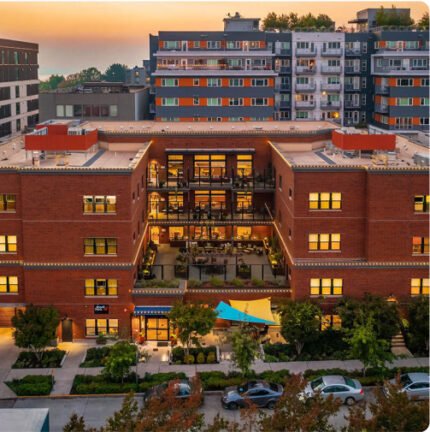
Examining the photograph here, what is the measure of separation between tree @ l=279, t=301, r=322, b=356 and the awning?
354 inches

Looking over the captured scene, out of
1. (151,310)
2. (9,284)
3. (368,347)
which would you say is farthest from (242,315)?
(9,284)

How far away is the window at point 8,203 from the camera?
Answer: 165 ft

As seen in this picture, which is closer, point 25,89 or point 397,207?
point 397,207

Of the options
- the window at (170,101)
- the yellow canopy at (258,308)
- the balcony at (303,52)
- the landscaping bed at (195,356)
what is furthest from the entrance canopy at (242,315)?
the balcony at (303,52)

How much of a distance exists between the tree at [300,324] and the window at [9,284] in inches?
810

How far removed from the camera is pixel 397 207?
48.8 m

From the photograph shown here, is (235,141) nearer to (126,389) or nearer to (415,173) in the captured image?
(415,173)

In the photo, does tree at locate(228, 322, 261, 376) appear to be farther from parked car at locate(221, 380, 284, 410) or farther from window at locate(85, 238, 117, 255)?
window at locate(85, 238, 117, 255)

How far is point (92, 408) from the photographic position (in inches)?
1606

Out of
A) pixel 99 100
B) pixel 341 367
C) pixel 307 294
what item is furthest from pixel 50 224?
pixel 99 100

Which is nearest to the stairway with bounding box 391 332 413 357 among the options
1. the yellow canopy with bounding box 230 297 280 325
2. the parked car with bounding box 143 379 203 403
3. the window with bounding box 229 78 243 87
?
the yellow canopy with bounding box 230 297 280 325

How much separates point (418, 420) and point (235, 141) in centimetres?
3836

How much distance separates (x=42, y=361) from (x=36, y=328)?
102 inches

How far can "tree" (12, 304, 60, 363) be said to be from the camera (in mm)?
45406
